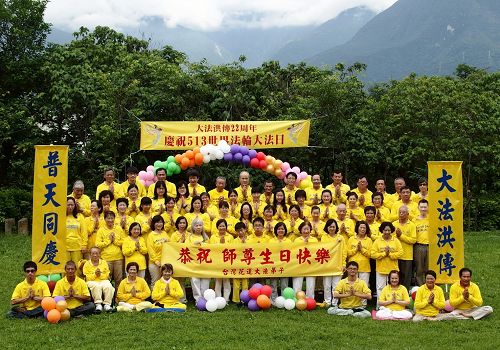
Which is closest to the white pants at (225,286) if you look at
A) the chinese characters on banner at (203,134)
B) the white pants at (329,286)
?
the white pants at (329,286)

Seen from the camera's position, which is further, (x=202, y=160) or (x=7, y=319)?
(x=202, y=160)

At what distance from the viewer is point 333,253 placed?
10008 millimetres

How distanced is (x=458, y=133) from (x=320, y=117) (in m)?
3.92

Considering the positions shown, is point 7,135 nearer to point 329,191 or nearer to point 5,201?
point 5,201

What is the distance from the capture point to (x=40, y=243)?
981 cm

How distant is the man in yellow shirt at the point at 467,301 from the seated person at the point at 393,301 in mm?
685

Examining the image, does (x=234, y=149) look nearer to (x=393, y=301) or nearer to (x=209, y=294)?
(x=209, y=294)

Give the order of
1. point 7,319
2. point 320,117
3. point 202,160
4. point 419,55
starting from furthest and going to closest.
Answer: point 419,55
point 320,117
point 202,160
point 7,319

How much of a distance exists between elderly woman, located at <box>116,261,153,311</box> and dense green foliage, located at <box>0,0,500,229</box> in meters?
7.22

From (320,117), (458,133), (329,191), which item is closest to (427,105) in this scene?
(458,133)

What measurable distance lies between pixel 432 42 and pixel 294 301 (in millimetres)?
145134

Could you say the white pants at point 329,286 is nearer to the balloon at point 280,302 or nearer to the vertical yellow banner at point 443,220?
the balloon at point 280,302

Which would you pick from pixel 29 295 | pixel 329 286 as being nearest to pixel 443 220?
pixel 329 286

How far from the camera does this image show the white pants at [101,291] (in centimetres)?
943
